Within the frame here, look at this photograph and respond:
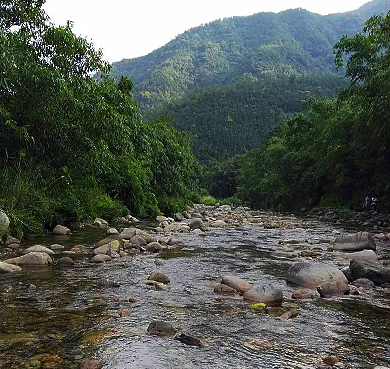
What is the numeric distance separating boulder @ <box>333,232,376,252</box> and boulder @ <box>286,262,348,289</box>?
3.77 m

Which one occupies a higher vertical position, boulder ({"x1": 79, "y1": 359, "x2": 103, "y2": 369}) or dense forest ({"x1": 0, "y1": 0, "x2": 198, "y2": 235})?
dense forest ({"x1": 0, "y1": 0, "x2": 198, "y2": 235})

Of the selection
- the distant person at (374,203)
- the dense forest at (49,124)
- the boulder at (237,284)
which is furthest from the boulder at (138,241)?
the distant person at (374,203)

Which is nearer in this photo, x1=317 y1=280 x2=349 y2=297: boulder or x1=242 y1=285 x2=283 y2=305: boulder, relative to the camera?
x1=242 y1=285 x2=283 y2=305: boulder

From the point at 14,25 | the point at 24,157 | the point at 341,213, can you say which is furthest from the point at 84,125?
the point at 341,213

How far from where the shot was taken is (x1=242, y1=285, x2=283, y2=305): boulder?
549 cm

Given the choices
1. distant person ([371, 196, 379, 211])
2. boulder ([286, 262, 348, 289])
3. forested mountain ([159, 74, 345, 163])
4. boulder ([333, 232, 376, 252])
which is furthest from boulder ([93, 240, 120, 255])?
forested mountain ([159, 74, 345, 163])

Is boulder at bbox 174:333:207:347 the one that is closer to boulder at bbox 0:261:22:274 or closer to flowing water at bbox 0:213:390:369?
flowing water at bbox 0:213:390:369

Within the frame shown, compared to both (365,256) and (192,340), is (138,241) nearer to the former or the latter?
(365,256)

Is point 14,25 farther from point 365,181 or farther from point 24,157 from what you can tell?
point 365,181

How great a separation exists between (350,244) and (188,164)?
2526cm

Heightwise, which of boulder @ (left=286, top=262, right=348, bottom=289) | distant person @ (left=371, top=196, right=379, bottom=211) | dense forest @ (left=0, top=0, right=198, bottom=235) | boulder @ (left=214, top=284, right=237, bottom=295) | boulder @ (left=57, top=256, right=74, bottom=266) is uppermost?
dense forest @ (left=0, top=0, right=198, bottom=235)

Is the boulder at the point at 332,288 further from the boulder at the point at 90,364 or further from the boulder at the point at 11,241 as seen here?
the boulder at the point at 11,241

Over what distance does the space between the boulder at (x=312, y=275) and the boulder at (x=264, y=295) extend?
1.05m

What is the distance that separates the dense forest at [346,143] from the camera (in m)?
19.2
